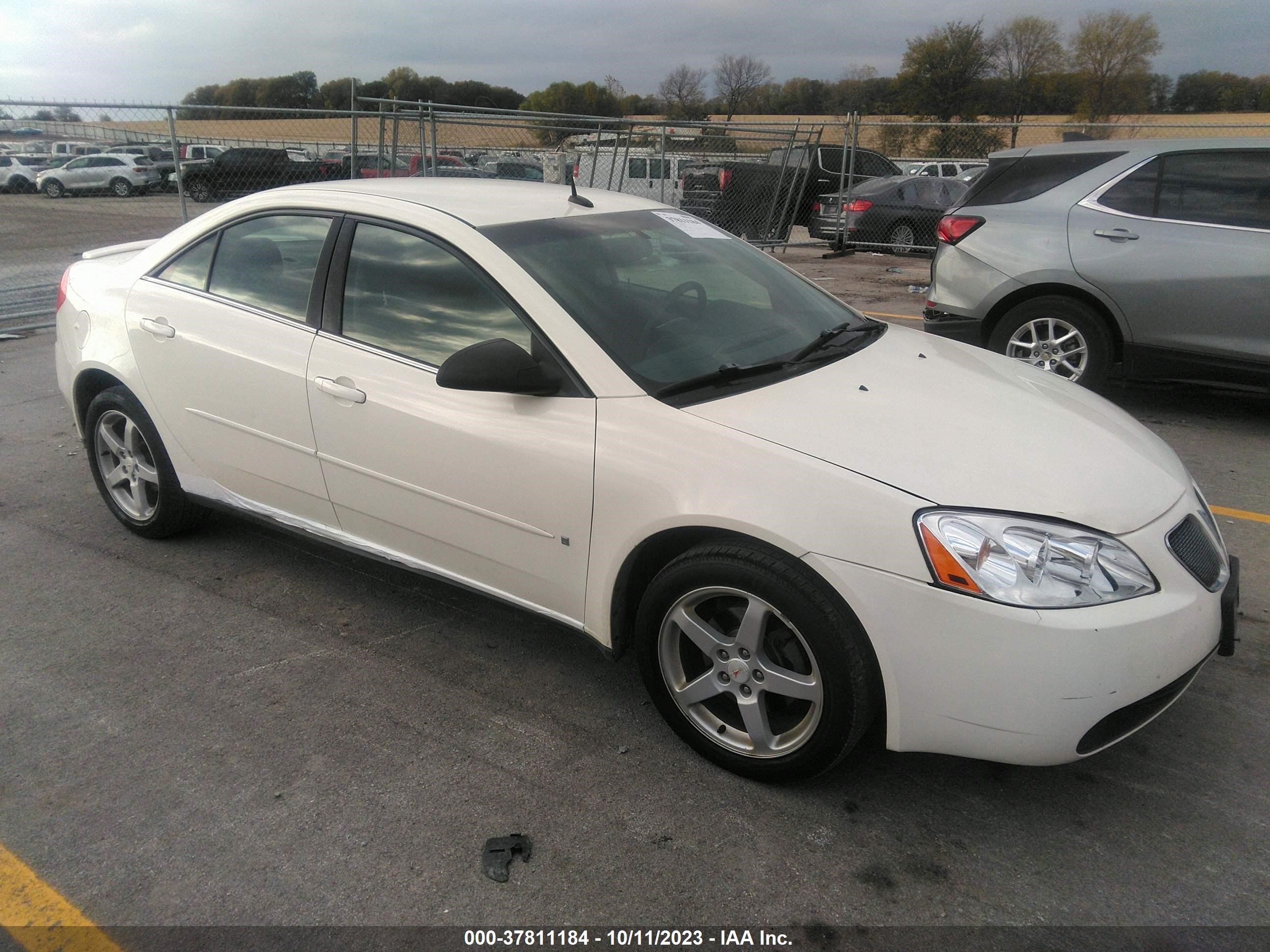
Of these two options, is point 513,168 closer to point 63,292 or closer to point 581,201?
point 63,292

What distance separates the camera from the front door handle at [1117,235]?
19.2 ft

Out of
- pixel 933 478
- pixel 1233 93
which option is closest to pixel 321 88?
pixel 933 478

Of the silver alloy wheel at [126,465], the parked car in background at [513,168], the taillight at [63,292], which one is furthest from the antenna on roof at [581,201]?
the parked car in background at [513,168]

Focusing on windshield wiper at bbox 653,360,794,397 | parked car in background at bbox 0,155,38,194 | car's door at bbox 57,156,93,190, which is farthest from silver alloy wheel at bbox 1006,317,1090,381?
car's door at bbox 57,156,93,190

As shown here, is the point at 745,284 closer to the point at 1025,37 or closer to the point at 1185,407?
the point at 1185,407

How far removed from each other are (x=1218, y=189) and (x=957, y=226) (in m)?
1.56

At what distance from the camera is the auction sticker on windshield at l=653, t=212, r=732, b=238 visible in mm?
3736

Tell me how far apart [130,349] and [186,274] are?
0.41 meters

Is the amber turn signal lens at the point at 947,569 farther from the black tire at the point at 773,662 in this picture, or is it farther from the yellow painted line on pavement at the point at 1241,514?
the yellow painted line on pavement at the point at 1241,514

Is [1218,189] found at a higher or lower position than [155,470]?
higher

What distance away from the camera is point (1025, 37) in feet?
169

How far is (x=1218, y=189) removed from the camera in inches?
226

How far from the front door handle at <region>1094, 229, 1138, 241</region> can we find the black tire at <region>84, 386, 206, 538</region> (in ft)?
18.1

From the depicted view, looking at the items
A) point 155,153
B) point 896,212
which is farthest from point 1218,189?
point 155,153
